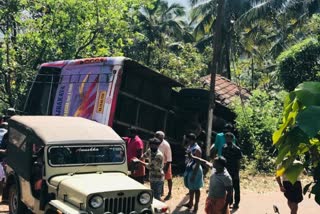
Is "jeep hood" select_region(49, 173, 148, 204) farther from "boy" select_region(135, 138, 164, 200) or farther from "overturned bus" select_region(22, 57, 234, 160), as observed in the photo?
"overturned bus" select_region(22, 57, 234, 160)

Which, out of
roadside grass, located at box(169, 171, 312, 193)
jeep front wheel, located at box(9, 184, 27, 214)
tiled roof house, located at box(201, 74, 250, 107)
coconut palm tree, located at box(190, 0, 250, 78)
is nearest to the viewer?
jeep front wheel, located at box(9, 184, 27, 214)

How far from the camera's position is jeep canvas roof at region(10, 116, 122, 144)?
253 inches

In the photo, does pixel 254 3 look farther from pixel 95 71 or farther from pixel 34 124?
pixel 34 124

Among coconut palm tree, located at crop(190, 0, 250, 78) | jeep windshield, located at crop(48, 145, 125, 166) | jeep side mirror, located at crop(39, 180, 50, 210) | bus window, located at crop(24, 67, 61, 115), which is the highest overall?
coconut palm tree, located at crop(190, 0, 250, 78)

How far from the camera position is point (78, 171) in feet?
20.8

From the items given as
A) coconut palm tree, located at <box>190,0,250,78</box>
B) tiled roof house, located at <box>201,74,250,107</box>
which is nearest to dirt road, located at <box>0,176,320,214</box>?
tiled roof house, located at <box>201,74,250,107</box>

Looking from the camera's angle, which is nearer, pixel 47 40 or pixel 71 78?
pixel 71 78

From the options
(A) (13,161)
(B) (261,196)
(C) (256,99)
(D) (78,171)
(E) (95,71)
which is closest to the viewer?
(D) (78,171)

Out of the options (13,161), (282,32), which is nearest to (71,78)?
(13,161)

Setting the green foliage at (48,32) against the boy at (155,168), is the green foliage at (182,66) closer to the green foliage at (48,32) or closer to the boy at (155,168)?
the green foliage at (48,32)

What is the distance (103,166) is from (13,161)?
1.78 metres

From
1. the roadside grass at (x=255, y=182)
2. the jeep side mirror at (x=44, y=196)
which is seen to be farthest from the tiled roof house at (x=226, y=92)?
the jeep side mirror at (x=44, y=196)

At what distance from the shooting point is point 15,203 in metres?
7.26

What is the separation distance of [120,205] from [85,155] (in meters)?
1.18
